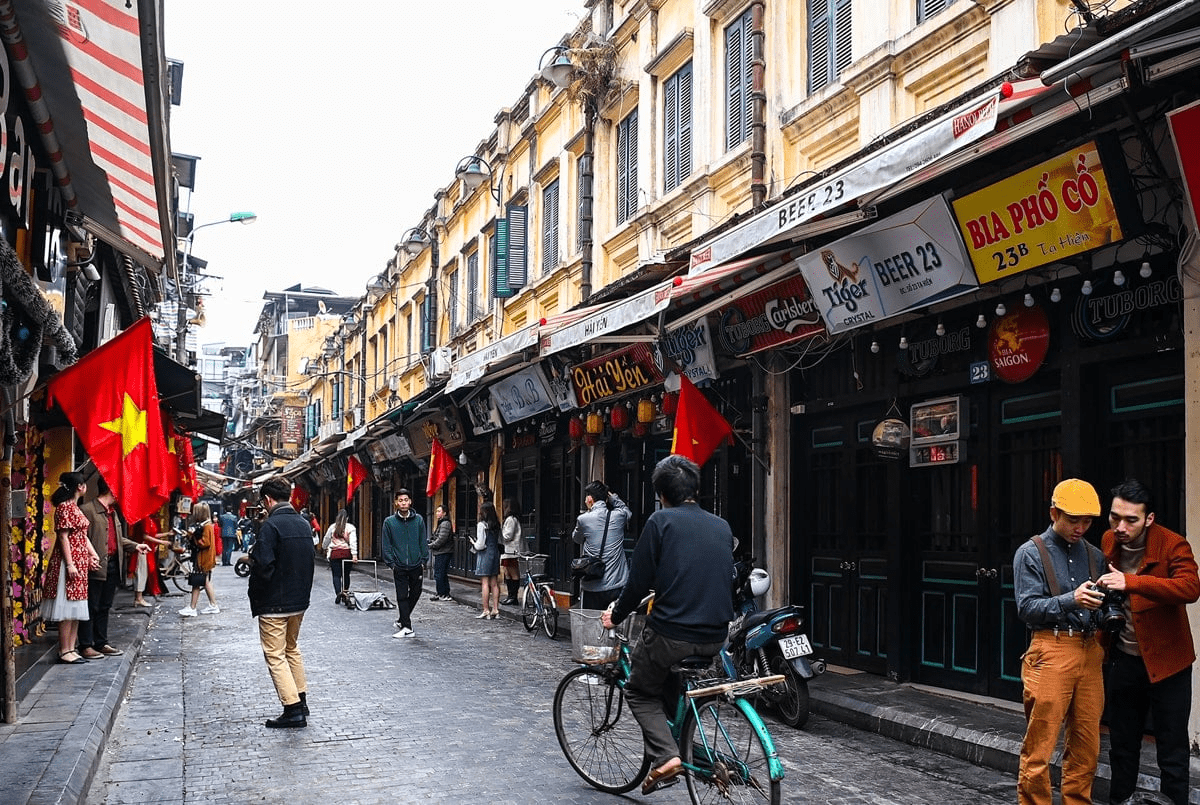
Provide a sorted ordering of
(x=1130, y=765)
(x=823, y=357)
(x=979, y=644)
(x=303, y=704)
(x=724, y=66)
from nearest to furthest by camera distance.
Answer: (x=1130, y=765) < (x=303, y=704) < (x=979, y=644) < (x=823, y=357) < (x=724, y=66)

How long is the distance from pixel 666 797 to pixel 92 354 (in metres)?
5.66

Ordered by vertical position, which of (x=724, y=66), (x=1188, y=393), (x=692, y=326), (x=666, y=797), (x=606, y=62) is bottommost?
(x=666, y=797)

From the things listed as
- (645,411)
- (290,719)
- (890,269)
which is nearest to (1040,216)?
(890,269)

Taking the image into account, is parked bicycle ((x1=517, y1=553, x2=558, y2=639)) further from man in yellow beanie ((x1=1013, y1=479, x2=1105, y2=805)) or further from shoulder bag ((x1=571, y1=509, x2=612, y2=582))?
man in yellow beanie ((x1=1013, y1=479, x2=1105, y2=805))

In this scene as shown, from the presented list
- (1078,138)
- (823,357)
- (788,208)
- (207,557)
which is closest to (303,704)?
(788,208)

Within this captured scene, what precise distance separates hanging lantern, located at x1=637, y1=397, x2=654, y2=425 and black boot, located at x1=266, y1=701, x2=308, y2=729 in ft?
25.9

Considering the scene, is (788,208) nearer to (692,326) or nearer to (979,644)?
(979,644)

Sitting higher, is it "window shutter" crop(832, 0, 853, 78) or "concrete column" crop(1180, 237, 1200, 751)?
"window shutter" crop(832, 0, 853, 78)

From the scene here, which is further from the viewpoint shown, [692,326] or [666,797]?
[692,326]

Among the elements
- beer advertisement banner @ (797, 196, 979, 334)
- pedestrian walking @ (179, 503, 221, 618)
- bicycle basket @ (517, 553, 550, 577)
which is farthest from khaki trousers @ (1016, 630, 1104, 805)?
pedestrian walking @ (179, 503, 221, 618)

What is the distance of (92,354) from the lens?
924 centimetres

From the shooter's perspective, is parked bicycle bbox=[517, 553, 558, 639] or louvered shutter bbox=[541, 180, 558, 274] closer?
parked bicycle bbox=[517, 553, 558, 639]

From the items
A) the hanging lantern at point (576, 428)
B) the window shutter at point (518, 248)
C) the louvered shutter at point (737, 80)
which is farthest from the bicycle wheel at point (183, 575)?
the louvered shutter at point (737, 80)

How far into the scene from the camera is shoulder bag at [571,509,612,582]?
12.3m
